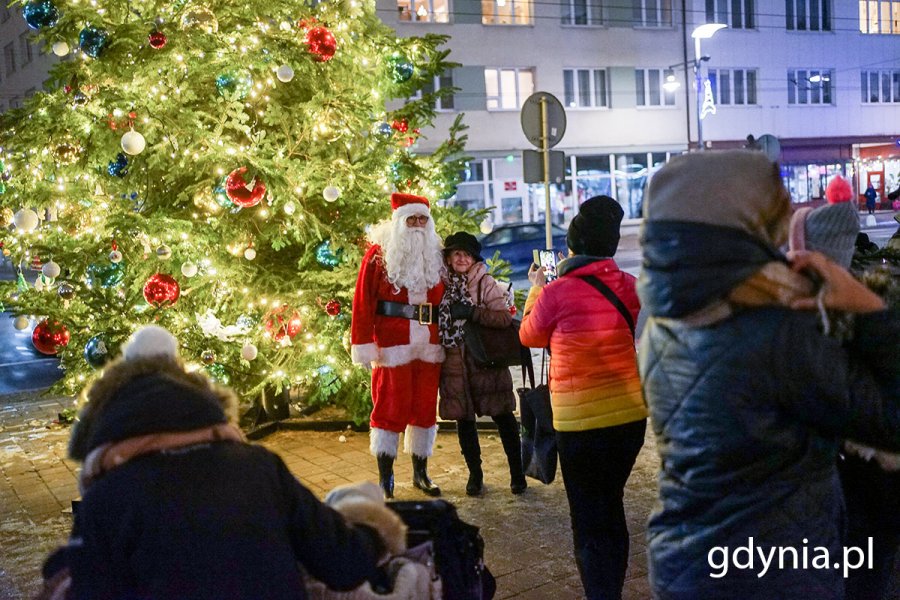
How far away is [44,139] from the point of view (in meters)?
6.80

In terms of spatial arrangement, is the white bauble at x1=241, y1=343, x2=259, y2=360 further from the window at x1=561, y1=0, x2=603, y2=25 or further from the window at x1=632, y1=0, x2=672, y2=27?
the window at x1=632, y1=0, x2=672, y2=27

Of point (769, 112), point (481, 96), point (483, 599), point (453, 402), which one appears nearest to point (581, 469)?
point (483, 599)

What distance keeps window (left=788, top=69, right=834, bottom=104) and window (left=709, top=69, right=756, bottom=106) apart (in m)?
2.35

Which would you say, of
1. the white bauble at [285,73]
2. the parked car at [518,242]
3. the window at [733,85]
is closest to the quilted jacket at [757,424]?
the white bauble at [285,73]

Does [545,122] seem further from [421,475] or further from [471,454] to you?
[421,475]

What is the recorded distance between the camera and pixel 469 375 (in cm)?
638

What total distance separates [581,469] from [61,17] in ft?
18.8

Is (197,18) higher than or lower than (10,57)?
lower

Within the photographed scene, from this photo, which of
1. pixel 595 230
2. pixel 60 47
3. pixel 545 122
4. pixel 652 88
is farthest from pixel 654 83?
pixel 595 230

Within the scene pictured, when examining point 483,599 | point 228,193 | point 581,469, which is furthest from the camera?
point 228,193

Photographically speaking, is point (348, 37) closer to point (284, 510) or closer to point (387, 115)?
point (387, 115)

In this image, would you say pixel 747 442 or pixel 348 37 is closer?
pixel 747 442

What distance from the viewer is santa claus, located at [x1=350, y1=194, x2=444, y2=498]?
6.26 m

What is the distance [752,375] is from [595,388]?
1974mm
